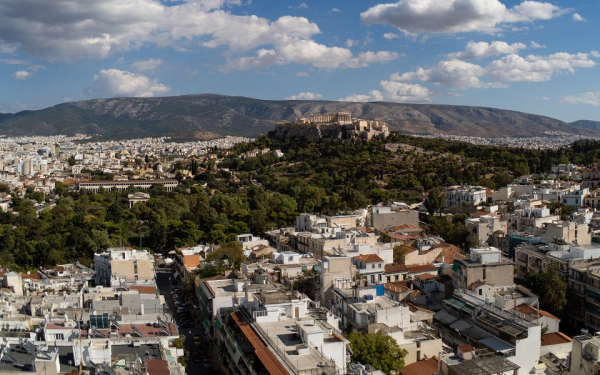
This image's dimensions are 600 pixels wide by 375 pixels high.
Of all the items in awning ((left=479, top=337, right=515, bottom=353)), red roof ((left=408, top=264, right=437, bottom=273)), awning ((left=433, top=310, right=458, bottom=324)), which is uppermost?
red roof ((left=408, top=264, right=437, bottom=273))

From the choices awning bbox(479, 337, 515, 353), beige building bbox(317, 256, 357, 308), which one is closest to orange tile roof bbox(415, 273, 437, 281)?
beige building bbox(317, 256, 357, 308)

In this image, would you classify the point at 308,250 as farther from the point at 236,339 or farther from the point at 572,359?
the point at 572,359

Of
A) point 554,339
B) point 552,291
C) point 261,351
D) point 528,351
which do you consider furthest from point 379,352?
point 552,291

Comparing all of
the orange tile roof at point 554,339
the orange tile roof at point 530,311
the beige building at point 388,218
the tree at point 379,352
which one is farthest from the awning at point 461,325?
the beige building at point 388,218

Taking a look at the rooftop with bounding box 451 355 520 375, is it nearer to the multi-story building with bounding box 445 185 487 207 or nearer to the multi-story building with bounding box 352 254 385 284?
the multi-story building with bounding box 352 254 385 284

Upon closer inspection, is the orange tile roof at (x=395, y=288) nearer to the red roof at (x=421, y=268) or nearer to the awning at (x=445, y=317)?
the awning at (x=445, y=317)

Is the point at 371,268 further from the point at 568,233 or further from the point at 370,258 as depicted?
the point at 568,233

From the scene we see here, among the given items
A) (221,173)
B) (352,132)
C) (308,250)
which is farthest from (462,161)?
(308,250)
